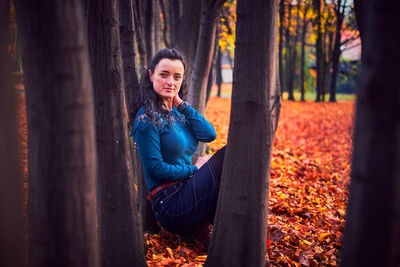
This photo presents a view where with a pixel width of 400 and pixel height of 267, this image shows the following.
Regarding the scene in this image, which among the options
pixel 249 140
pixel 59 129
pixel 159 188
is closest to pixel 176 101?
pixel 159 188

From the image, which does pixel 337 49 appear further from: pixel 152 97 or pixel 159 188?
pixel 159 188

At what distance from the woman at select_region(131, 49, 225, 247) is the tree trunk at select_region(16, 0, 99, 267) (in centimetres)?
106

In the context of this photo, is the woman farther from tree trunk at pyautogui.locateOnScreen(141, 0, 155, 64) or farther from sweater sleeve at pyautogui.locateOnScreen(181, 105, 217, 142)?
tree trunk at pyautogui.locateOnScreen(141, 0, 155, 64)

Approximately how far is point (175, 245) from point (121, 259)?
2.95 feet

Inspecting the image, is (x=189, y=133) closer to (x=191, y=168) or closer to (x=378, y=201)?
(x=191, y=168)

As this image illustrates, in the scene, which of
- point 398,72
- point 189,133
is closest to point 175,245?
point 189,133

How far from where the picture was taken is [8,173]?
4.73 ft

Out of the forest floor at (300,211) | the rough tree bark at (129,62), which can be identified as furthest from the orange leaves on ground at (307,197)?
the rough tree bark at (129,62)

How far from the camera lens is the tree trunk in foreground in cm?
114

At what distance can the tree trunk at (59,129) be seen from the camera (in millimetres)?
1268

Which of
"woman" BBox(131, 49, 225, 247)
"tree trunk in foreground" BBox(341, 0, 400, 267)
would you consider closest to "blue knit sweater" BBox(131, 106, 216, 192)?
"woman" BBox(131, 49, 225, 247)

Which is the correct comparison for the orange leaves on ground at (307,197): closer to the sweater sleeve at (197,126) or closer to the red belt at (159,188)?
the red belt at (159,188)

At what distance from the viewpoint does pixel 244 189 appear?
→ 1.94 m

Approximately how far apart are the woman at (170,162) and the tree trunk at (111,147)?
452 millimetres
